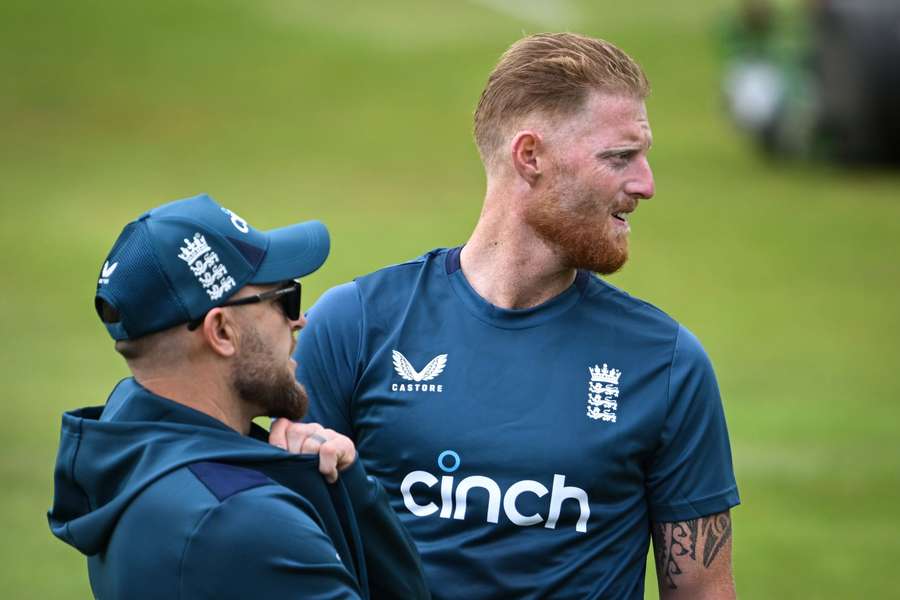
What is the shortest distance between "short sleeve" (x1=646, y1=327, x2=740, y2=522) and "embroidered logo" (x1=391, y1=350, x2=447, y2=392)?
2.15ft

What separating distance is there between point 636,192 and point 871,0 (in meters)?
16.8

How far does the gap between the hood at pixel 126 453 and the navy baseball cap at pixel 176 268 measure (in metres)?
0.19

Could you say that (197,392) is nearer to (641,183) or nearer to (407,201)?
(641,183)

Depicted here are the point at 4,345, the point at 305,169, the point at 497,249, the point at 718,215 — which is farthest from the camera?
the point at 305,169

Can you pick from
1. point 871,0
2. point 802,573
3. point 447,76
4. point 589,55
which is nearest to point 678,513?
Result: point 589,55

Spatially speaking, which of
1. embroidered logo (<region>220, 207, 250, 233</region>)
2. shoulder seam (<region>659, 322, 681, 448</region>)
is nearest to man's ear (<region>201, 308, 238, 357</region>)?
embroidered logo (<region>220, 207, 250, 233</region>)

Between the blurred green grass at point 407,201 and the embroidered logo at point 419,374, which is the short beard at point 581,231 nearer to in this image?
the embroidered logo at point 419,374

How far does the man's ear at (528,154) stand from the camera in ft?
14.7

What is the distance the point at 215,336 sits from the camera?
3.58 m

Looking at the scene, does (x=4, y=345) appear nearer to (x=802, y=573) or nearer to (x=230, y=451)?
(x=802, y=573)

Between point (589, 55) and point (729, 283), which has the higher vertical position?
point (589, 55)

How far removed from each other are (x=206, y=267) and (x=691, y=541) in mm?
1646

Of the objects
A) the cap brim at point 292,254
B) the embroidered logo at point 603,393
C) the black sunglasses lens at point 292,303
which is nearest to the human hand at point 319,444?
the black sunglasses lens at point 292,303

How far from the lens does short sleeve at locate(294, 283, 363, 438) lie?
177 inches
